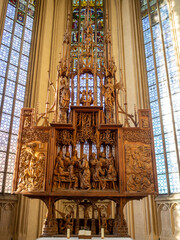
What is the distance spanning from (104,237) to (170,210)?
13.9 ft

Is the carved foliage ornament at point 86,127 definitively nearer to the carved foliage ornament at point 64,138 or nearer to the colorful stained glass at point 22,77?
the carved foliage ornament at point 64,138

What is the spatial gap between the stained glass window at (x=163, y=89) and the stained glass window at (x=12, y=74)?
5949 mm

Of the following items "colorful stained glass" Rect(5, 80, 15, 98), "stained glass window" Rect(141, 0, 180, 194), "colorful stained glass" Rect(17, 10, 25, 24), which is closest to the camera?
"stained glass window" Rect(141, 0, 180, 194)

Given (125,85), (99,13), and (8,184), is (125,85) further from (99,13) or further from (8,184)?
(8,184)

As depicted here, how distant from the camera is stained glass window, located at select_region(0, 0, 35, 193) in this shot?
33.3 ft

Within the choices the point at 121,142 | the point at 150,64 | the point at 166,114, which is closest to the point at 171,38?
the point at 150,64

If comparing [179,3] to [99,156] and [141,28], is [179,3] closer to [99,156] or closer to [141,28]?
[141,28]

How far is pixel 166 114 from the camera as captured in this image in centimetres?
1090

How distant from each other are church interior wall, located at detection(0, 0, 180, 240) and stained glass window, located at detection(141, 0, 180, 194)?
18.8 inches

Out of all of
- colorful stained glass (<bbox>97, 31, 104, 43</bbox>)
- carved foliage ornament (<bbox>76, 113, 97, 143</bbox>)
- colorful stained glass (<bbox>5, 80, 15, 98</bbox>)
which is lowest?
carved foliage ornament (<bbox>76, 113, 97, 143</bbox>)

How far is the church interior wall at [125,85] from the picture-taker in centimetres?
945

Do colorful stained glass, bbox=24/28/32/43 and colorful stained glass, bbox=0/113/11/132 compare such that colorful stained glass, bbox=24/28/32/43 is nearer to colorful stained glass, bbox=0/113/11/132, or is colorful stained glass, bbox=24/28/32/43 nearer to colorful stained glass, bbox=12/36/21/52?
colorful stained glass, bbox=12/36/21/52

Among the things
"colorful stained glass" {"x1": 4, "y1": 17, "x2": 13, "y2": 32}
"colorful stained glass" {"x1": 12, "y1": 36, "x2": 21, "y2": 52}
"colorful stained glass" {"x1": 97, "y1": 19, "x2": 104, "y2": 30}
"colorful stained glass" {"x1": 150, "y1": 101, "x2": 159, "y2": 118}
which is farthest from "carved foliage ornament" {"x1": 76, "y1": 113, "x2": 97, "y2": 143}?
"colorful stained glass" {"x1": 97, "y1": 19, "x2": 104, "y2": 30}

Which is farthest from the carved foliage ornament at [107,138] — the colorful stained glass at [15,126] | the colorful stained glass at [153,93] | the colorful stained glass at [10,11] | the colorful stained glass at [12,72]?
the colorful stained glass at [10,11]
